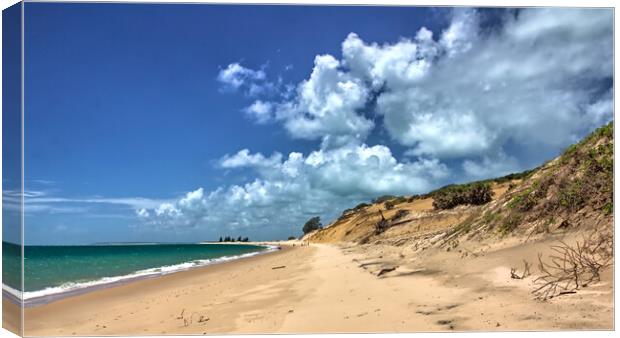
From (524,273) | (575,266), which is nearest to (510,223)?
(524,273)

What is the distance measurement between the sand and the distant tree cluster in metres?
12.5

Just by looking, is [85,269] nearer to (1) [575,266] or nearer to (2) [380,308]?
(2) [380,308]

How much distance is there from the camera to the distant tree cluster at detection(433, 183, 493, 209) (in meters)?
20.7

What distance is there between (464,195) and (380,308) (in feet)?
54.4

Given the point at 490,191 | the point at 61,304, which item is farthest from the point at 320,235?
the point at 61,304

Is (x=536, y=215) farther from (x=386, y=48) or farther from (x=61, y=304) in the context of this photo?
(x=61, y=304)

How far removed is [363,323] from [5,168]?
17.6 feet

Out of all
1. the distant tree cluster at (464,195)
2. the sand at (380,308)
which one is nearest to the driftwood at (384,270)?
the sand at (380,308)

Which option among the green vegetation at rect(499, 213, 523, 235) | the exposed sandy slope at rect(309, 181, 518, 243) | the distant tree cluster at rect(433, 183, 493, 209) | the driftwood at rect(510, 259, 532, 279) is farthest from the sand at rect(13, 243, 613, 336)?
the distant tree cluster at rect(433, 183, 493, 209)

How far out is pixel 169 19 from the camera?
22.2 feet

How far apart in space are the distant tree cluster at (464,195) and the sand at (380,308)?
12495mm

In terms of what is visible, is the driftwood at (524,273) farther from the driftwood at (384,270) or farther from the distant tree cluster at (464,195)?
the distant tree cluster at (464,195)

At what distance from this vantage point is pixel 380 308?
6480 millimetres

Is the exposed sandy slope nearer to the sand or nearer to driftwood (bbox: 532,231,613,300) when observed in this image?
the sand
